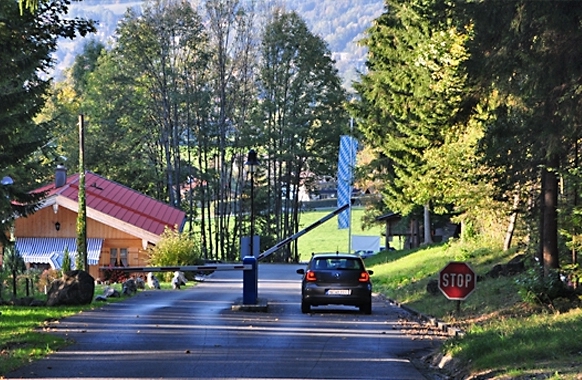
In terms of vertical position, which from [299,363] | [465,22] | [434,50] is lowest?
[299,363]

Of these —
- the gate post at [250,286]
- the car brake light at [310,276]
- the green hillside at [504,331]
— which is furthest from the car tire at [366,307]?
the gate post at [250,286]

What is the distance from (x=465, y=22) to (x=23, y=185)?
22.5 metres

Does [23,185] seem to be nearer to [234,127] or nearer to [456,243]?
[456,243]

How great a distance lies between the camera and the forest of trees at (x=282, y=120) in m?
19.5

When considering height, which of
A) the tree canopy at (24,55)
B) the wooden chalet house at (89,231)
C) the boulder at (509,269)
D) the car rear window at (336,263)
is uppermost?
the tree canopy at (24,55)

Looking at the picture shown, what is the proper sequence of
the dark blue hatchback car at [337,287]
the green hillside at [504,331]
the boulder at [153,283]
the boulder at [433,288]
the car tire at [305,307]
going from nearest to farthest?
the green hillside at [504,331] < the dark blue hatchback car at [337,287] < the car tire at [305,307] < the boulder at [433,288] < the boulder at [153,283]

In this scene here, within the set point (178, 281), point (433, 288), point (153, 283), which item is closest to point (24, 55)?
point (433, 288)

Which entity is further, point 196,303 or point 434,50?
point 434,50

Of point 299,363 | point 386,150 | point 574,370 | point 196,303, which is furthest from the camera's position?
point 386,150

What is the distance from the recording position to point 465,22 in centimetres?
1731

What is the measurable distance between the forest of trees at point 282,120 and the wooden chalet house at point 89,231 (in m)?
3.13

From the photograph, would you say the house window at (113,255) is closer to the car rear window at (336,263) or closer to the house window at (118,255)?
the house window at (118,255)

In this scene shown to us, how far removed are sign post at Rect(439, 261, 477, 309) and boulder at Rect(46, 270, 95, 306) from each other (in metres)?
10.4

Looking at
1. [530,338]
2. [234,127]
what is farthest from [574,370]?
[234,127]
